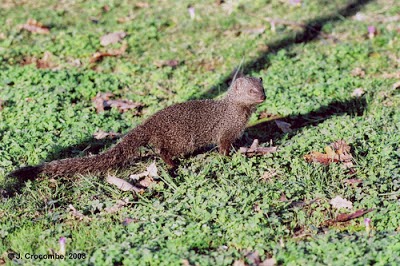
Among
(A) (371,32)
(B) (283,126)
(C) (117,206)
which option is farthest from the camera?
(A) (371,32)

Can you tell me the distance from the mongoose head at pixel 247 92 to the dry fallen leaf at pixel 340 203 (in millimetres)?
1486

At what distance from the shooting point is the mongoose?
5672mm

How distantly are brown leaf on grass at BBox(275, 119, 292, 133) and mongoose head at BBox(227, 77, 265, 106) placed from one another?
54 centimetres

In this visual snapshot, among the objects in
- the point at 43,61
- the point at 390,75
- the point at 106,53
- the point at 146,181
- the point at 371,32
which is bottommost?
the point at 390,75

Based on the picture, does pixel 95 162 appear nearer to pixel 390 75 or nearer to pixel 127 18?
pixel 390 75

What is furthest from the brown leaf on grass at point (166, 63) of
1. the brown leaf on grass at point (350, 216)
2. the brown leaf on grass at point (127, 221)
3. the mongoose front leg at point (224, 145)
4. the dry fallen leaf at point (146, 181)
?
the brown leaf on grass at point (350, 216)

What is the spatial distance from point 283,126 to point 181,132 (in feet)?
4.30

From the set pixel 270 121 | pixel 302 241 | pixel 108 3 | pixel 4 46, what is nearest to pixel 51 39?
pixel 4 46

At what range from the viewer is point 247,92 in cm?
643

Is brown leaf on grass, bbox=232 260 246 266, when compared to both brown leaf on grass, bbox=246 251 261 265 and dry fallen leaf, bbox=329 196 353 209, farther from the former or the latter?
dry fallen leaf, bbox=329 196 353 209

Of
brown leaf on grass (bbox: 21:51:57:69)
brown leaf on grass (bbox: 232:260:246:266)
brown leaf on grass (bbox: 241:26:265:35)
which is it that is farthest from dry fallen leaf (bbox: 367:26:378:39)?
brown leaf on grass (bbox: 232:260:246:266)

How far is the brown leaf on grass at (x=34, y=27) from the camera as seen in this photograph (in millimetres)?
9408

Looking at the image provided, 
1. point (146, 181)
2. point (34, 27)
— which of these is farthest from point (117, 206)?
point (34, 27)

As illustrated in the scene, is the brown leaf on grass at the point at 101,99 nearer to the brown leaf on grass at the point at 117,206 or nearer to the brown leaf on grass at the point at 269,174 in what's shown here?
the brown leaf on grass at the point at 117,206
